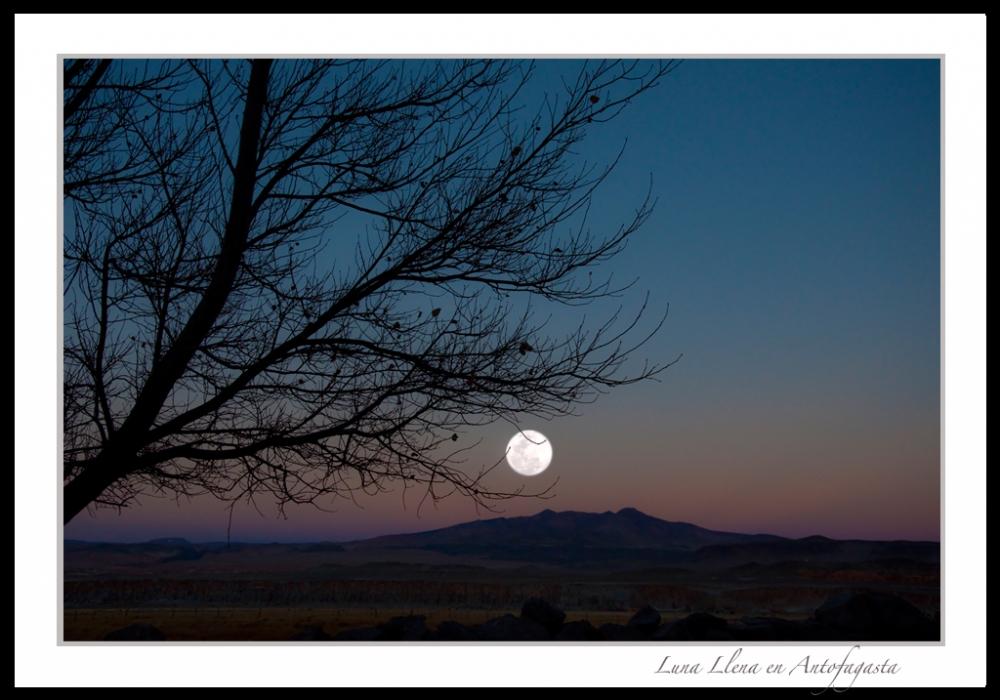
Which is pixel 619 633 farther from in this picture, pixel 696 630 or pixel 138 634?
pixel 138 634

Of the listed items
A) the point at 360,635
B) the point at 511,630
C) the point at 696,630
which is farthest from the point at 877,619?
the point at 360,635

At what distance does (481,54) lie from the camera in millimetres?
4820

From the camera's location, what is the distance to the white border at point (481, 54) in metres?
4.29

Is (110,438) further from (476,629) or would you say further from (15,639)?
(476,629)

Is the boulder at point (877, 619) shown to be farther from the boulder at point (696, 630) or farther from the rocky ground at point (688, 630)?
the boulder at point (696, 630)

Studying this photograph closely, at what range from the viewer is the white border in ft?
14.1

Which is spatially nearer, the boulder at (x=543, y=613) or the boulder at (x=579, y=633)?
the boulder at (x=579, y=633)

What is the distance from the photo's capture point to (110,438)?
442 cm

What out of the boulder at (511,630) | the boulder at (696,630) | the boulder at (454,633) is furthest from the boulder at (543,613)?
the boulder at (696,630)

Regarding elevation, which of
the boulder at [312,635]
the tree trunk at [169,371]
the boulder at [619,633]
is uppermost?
the tree trunk at [169,371]

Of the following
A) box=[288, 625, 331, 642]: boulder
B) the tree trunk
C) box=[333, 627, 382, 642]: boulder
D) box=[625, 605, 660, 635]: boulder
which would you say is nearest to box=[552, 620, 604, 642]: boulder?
box=[625, 605, 660, 635]: boulder

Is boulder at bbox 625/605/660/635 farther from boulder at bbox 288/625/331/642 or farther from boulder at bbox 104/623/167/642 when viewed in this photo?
boulder at bbox 104/623/167/642

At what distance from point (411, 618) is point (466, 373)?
6.11 feet

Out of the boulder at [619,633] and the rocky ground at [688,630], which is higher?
the rocky ground at [688,630]
